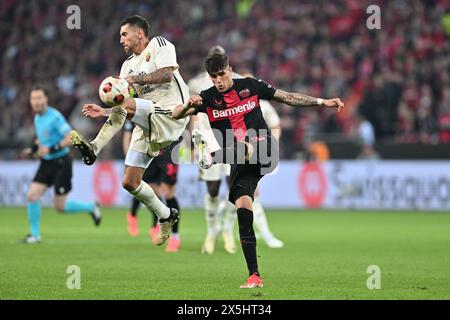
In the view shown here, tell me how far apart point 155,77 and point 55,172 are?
214 inches

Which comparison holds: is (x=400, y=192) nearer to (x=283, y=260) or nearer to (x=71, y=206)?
(x=71, y=206)

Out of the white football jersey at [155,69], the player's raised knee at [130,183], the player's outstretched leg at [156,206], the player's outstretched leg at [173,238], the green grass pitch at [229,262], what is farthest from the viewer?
the player's outstretched leg at [173,238]

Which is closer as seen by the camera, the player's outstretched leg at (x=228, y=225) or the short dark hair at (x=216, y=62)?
the short dark hair at (x=216, y=62)

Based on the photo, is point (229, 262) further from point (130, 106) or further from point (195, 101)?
point (195, 101)

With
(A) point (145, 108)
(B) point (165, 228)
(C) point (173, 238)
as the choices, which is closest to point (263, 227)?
(C) point (173, 238)

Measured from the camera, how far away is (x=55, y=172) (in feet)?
49.3

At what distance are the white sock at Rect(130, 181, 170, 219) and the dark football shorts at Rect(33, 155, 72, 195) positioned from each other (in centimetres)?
428

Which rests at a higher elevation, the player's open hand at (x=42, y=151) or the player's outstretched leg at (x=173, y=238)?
the player's open hand at (x=42, y=151)

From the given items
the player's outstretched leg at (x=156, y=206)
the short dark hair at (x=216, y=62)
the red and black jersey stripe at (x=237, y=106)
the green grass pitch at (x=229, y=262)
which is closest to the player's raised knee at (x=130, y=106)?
the red and black jersey stripe at (x=237, y=106)

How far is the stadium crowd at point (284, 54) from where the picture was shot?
23.7 meters

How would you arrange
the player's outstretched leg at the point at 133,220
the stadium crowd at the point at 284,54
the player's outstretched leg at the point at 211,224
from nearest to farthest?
1. the player's outstretched leg at the point at 211,224
2. the player's outstretched leg at the point at 133,220
3. the stadium crowd at the point at 284,54

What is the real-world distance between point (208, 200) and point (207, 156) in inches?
185

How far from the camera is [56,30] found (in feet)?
97.4

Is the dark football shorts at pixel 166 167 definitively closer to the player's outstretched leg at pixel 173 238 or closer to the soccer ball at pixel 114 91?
the player's outstretched leg at pixel 173 238
